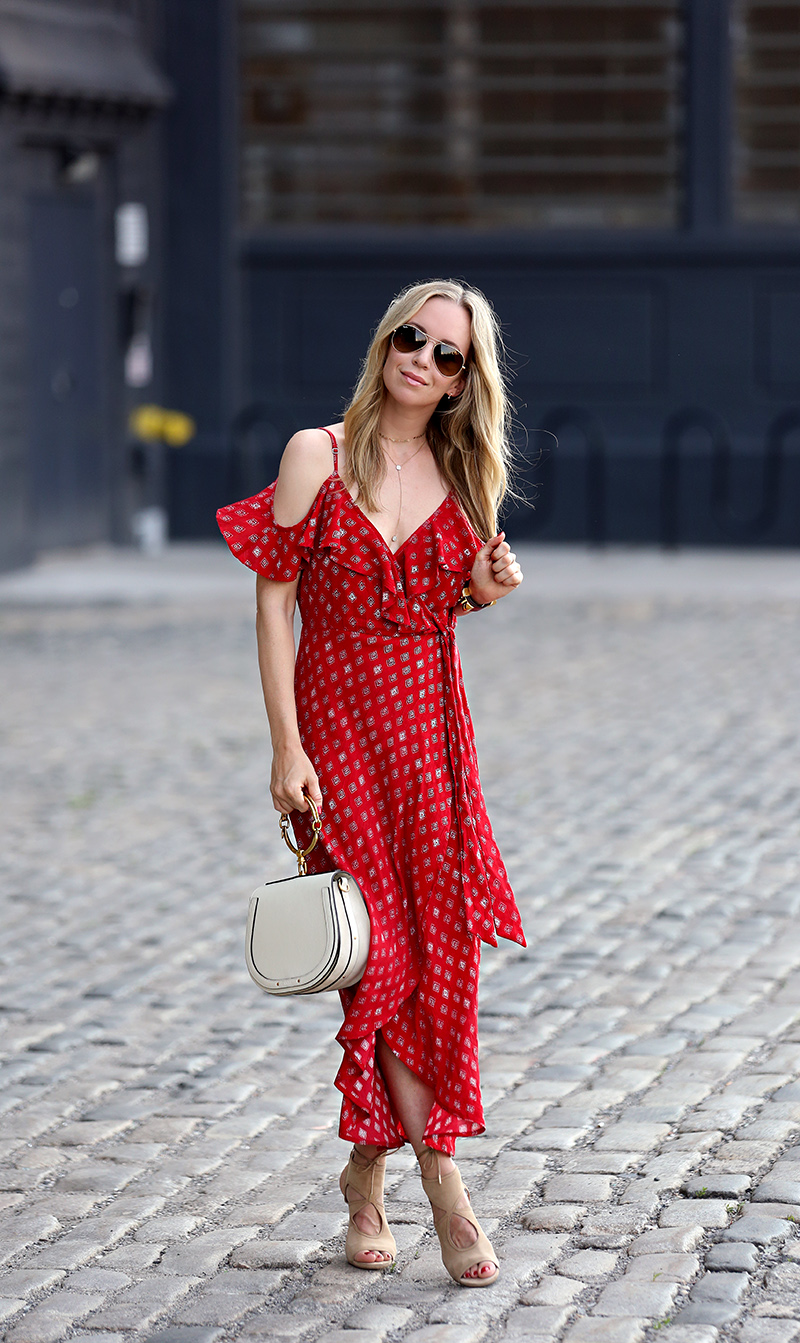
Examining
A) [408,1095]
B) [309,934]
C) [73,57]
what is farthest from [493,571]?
[73,57]

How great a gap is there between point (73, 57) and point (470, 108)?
10.4 feet

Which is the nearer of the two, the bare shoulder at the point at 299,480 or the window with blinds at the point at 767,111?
the bare shoulder at the point at 299,480

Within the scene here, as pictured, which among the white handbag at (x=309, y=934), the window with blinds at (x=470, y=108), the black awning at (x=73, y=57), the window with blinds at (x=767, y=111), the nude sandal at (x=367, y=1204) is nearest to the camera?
the white handbag at (x=309, y=934)

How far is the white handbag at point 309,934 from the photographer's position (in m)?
3.38

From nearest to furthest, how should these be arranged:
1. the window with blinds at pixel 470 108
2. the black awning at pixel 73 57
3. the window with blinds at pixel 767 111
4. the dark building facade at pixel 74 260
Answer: the black awning at pixel 73 57 < the dark building facade at pixel 74 260 < the window with blinds at pixel 767 111 < the window with blinds at pixel 470 108

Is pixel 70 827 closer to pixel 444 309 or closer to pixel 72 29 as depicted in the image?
pixel 444 309

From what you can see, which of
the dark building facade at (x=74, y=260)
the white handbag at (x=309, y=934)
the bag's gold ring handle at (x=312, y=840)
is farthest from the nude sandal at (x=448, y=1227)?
the dark building facade at (x=74, y=260)

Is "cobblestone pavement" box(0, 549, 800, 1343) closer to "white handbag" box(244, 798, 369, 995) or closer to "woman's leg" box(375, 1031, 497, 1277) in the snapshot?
"woman's leg" box(375, 1031, 497, 1277)

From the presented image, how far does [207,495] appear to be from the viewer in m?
16.4

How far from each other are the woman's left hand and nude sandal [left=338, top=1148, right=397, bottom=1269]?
38.4 inches

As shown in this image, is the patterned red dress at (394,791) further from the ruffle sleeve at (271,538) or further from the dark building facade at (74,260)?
the dark building facade at (74,260)

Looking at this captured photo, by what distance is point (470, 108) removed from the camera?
53.0ft

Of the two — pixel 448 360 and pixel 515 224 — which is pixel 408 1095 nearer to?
pixel 448 360

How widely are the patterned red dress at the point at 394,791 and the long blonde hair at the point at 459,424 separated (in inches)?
3.2
